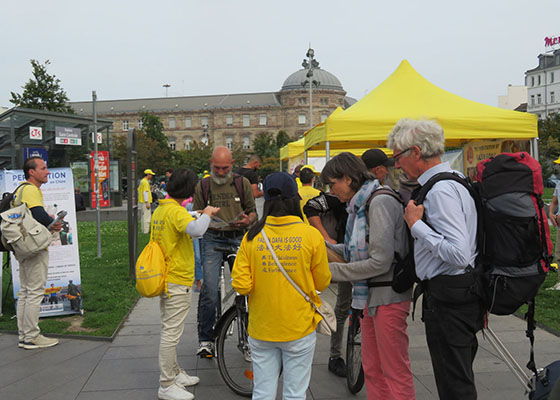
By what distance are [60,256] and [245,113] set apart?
363ft

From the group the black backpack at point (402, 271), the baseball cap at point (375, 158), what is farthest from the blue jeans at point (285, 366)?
the baseball cap at point (375, 158)

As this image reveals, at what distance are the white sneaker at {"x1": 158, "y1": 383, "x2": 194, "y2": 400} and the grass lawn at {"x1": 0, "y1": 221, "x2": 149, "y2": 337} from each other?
6.61ft

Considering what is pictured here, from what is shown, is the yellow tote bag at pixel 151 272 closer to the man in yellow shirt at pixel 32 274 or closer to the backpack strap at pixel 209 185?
the backpack strap at pixel 209 185

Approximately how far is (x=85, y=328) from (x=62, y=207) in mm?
1654

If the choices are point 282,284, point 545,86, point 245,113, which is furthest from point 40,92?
point 545,86

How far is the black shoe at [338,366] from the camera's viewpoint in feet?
14.5

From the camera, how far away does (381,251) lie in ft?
9.53

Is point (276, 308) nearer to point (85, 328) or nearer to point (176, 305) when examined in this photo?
point (176, 305)

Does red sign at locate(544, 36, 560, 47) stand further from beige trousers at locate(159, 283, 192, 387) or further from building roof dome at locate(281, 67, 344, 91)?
beige trousers at locate(159, 283, 192, 387)

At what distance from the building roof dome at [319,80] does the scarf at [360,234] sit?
112062mm

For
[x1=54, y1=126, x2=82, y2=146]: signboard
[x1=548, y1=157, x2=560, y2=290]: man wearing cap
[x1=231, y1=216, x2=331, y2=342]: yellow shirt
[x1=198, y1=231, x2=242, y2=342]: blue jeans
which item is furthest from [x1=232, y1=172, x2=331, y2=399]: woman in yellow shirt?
[x1=54, y1=126, x2=82, y2=146]: signboard

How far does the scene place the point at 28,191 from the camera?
5250mm

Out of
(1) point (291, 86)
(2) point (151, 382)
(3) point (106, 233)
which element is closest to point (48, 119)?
(3) point (106, 233)

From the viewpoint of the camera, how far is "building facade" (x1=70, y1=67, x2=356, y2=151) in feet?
369
